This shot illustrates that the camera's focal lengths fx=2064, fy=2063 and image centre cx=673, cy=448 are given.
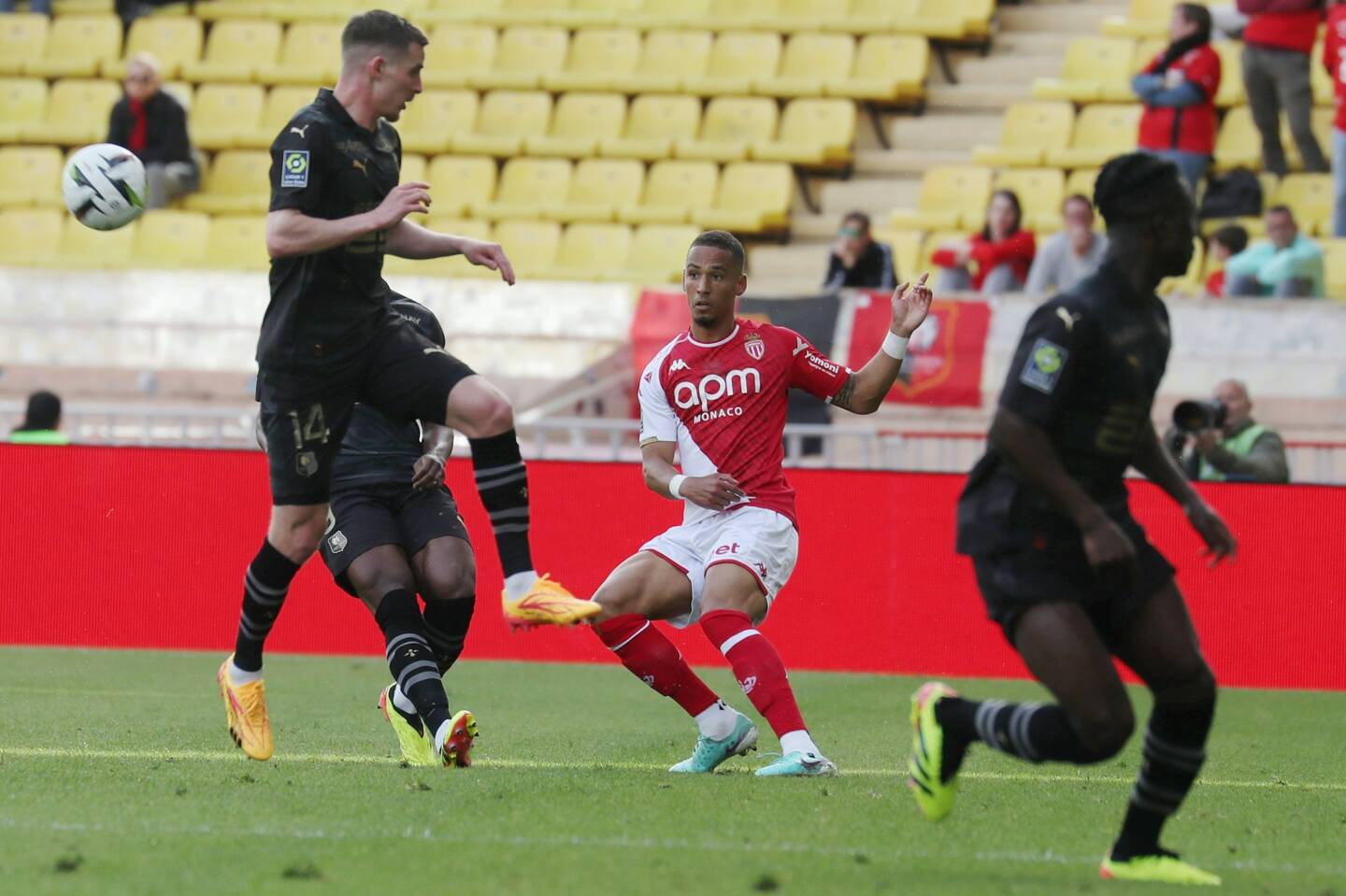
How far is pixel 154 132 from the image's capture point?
19.4 meters

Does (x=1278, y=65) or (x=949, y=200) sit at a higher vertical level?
(x=1278, y=65)

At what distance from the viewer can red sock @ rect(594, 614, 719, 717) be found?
7641 mm

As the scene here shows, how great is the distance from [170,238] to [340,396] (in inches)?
520

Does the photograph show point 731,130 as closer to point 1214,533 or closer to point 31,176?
point 31,176

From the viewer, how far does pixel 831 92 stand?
20.1 meters

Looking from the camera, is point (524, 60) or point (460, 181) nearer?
point (460, 181)

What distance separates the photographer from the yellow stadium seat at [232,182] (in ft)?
66.1

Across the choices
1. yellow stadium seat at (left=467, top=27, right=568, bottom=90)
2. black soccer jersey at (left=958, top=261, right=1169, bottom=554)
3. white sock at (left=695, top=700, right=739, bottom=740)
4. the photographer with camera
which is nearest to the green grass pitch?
white sock at (left=695, top=700, right=739, bottom=740)

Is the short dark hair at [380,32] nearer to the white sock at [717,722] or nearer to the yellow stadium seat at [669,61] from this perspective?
the white sock at [717,722]

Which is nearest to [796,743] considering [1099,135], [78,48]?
[1099,135]

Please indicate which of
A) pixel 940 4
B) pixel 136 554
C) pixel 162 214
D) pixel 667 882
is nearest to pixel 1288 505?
pixel 136 554

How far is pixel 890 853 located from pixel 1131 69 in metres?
14.5

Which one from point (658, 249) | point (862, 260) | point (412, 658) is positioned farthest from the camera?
point (658, 249)

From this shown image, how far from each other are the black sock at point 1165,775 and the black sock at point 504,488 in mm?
2232
